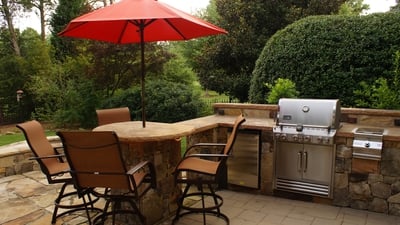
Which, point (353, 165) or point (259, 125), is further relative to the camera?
point (259, 125)

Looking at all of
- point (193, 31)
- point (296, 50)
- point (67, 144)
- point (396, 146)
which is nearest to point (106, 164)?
point (67, 144)

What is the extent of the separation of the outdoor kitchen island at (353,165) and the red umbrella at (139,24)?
1.12 m

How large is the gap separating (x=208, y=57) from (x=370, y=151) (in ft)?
21.6

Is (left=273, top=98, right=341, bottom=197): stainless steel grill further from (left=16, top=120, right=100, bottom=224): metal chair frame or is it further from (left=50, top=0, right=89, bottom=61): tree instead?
(left=50, top=0, right=89, bottom=61): tree

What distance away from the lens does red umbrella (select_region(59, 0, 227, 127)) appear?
2.51 metres

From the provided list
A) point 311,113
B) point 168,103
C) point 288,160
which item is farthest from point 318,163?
point 168,103

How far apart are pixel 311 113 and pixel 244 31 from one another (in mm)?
5764

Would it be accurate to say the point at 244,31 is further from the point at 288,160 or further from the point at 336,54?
the point at 288,160

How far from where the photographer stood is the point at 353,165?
338 cm

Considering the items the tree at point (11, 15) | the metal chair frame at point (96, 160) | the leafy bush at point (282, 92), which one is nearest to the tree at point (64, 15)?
the tree at point (11, 15)

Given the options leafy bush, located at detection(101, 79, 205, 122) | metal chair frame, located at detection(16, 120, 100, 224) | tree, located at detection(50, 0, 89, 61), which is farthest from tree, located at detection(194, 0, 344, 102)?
metal chair frame, located at detection(16, 120, 100, 224)

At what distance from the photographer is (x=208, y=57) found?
365 inches

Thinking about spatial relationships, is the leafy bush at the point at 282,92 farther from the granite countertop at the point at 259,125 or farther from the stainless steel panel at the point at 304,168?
the stainless steel panel at the point at 304,168

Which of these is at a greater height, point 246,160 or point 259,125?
point 259,125
